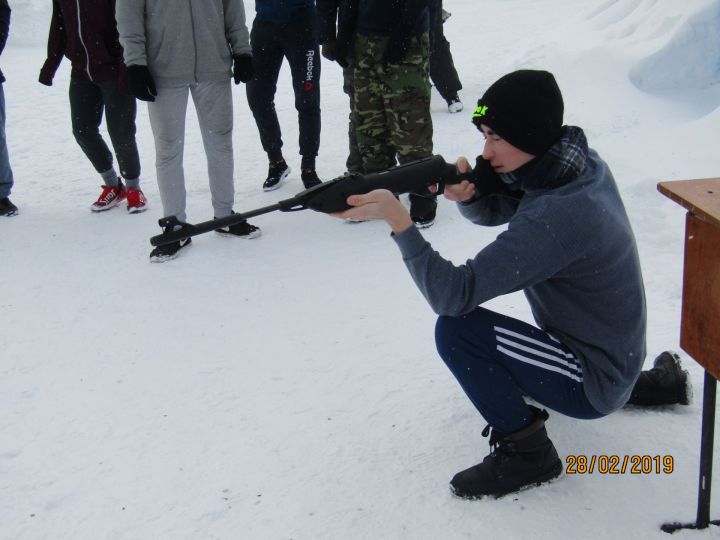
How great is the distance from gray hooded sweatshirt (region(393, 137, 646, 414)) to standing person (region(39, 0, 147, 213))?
2.68 meters

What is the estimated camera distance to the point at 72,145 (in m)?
5.95

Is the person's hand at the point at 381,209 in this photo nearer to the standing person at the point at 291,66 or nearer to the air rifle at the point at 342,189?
the air rifle at the point at 342,189

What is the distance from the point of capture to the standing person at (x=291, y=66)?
427cm

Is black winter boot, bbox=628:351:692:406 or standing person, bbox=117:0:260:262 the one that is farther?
standing person, bbox=117:0:260:262

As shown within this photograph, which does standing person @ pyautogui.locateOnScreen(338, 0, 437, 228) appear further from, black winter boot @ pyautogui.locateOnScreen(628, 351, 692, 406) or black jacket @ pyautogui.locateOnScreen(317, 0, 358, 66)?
black winter boot @ pyautogui.locateOnScreen(628, 351, 692, 406)

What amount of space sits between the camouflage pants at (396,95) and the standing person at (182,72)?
0.67 meters

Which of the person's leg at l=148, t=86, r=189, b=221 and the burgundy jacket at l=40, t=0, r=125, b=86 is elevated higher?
the burgundy jacket at l=40, t=0, r=125, b=86

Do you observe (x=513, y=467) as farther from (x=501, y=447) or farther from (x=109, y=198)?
(x=109, y=198)

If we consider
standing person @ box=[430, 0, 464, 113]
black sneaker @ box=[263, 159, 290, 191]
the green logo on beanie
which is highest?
the green logo on beanie

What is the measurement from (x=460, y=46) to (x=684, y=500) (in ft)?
25.3

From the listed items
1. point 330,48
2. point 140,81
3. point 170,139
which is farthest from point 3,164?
point 330,48

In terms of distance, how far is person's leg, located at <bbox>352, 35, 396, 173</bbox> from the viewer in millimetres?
3953

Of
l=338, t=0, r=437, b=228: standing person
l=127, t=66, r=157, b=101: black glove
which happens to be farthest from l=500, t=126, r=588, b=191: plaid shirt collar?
l=127, t=66, r=157, b=101: black glove

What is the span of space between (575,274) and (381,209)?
0.56m
